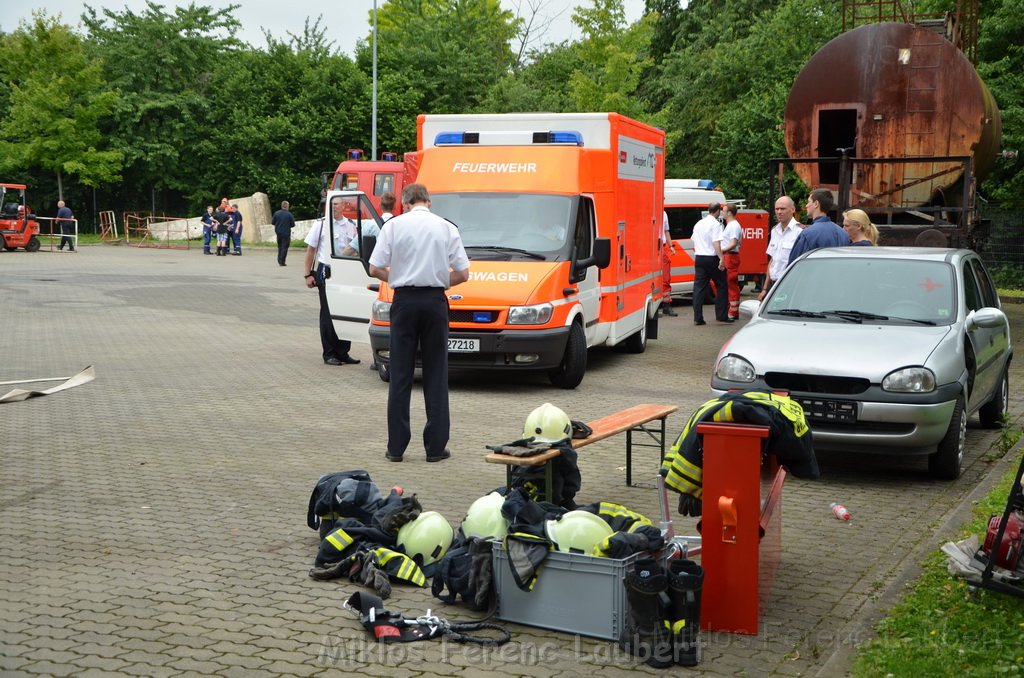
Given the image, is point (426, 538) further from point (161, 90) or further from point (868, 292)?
point (161, 90)

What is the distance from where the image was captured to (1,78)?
49.9 m

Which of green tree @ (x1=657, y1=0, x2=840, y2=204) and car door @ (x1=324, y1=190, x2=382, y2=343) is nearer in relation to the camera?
car door @ (x1=324, y1=190, x2=382, y2=343)

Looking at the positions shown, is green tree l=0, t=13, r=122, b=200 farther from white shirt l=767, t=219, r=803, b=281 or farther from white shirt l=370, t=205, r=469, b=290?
white shirt l=370, t=205, r=469, b=290

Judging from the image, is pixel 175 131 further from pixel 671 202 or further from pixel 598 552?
pixel 598 552

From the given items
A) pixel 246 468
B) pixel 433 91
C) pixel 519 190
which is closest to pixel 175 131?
pixel 433 91

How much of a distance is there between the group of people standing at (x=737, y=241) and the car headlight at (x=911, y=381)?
2.87m

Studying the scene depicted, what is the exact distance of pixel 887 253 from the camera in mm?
9445

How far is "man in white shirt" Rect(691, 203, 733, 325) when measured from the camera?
1833 cm

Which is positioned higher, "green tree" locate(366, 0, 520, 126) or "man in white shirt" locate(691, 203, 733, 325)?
"green tree" locate(366, 0, 520, 126)

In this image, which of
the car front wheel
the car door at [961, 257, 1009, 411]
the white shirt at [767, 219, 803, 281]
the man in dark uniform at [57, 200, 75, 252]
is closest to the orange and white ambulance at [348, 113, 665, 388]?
the white shirt at [767, 219, 803, 281]

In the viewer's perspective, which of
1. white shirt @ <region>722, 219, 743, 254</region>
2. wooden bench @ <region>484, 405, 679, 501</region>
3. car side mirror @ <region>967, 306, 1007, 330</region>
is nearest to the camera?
wooden bench @ <region>484, 405, 679, 501</region>

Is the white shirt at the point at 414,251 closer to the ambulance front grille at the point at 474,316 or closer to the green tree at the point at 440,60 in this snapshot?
the ambulance front grille at the point at 474,316

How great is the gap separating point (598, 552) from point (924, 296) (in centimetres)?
504

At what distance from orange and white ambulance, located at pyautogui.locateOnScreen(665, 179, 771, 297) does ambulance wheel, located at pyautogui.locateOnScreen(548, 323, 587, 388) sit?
1050 cm
